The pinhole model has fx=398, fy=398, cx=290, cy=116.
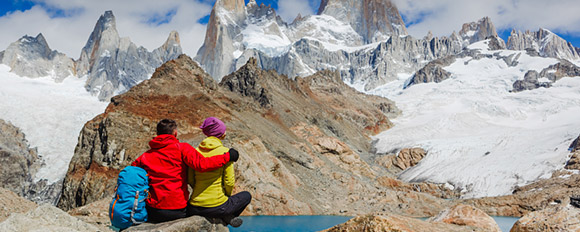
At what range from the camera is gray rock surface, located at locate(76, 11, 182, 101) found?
144 metres

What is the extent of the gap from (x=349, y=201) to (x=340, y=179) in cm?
469

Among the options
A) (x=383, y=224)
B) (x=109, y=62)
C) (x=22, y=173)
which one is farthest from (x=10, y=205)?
(x=109, y=62)

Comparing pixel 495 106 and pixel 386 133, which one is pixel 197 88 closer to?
pixel 386 133

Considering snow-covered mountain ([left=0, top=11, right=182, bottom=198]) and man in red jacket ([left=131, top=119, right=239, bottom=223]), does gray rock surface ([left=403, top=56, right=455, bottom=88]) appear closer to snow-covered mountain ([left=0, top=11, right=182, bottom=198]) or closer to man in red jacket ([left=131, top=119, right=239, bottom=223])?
snow-covered mountain ([left=0, top=11, right=182, bottom=198])

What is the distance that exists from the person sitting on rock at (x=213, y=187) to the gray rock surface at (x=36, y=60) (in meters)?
151

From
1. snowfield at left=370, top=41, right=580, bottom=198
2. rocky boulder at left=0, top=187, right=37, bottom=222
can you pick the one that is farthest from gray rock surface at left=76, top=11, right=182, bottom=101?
rocky boulder at left=0, top=187, right=37, bottom=222

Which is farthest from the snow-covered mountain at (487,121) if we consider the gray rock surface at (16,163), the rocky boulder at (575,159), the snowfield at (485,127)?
the gray rock surface at (16,163)

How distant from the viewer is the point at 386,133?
105500 mm

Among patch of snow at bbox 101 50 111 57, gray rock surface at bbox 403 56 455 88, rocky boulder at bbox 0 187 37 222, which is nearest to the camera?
rocky boulder at bbox 0 187 37 222

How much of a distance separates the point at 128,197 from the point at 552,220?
29.4 ft

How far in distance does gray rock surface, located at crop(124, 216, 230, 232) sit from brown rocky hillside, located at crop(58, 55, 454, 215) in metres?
25.0

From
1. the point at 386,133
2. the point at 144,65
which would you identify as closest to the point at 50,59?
the point at 144,65

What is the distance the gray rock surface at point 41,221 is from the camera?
18.1 feet

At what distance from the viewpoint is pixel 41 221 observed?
240 inches
